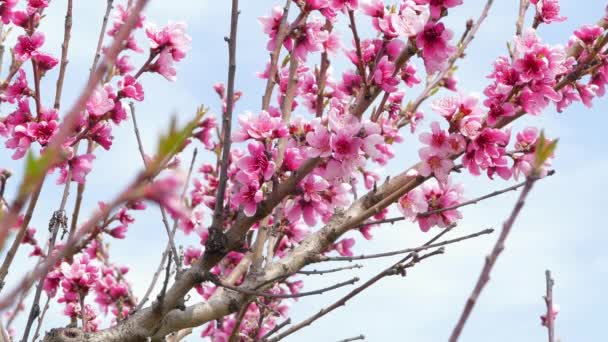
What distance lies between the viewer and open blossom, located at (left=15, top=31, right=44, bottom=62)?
3.25 meters

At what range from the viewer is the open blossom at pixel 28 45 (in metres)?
3.25

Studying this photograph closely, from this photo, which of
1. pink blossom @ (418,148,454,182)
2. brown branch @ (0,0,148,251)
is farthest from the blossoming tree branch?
brown branch @ (0,0,148,251)

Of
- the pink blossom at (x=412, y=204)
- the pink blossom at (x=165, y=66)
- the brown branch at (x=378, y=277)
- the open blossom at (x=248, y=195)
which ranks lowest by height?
the brown branch at (x=378, y=277)

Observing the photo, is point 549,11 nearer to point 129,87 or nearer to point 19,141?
point 129,87

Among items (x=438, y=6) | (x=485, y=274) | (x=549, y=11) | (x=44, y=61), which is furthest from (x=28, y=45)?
(x=485, y=274)

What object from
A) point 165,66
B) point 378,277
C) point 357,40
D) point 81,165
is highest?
point 165,66

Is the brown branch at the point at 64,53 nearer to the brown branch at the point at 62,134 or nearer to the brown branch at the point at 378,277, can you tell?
the brown branch at the point at 378,277

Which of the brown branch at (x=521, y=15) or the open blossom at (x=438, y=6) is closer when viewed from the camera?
the open blossom at (x=438, y=6)

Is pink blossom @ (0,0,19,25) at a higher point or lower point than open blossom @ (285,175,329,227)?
higher

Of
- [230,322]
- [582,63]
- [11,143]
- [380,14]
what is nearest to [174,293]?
[11,143]

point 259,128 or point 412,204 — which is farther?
point 412,204

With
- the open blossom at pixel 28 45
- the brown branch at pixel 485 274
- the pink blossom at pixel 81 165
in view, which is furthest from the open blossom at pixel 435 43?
the open blossom at pixel 28 45

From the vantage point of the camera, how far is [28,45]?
3.29 m

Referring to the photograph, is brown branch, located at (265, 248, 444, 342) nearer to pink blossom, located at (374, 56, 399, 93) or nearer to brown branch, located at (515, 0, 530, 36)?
pink blossom, located at (374, 56, 399, 93)
